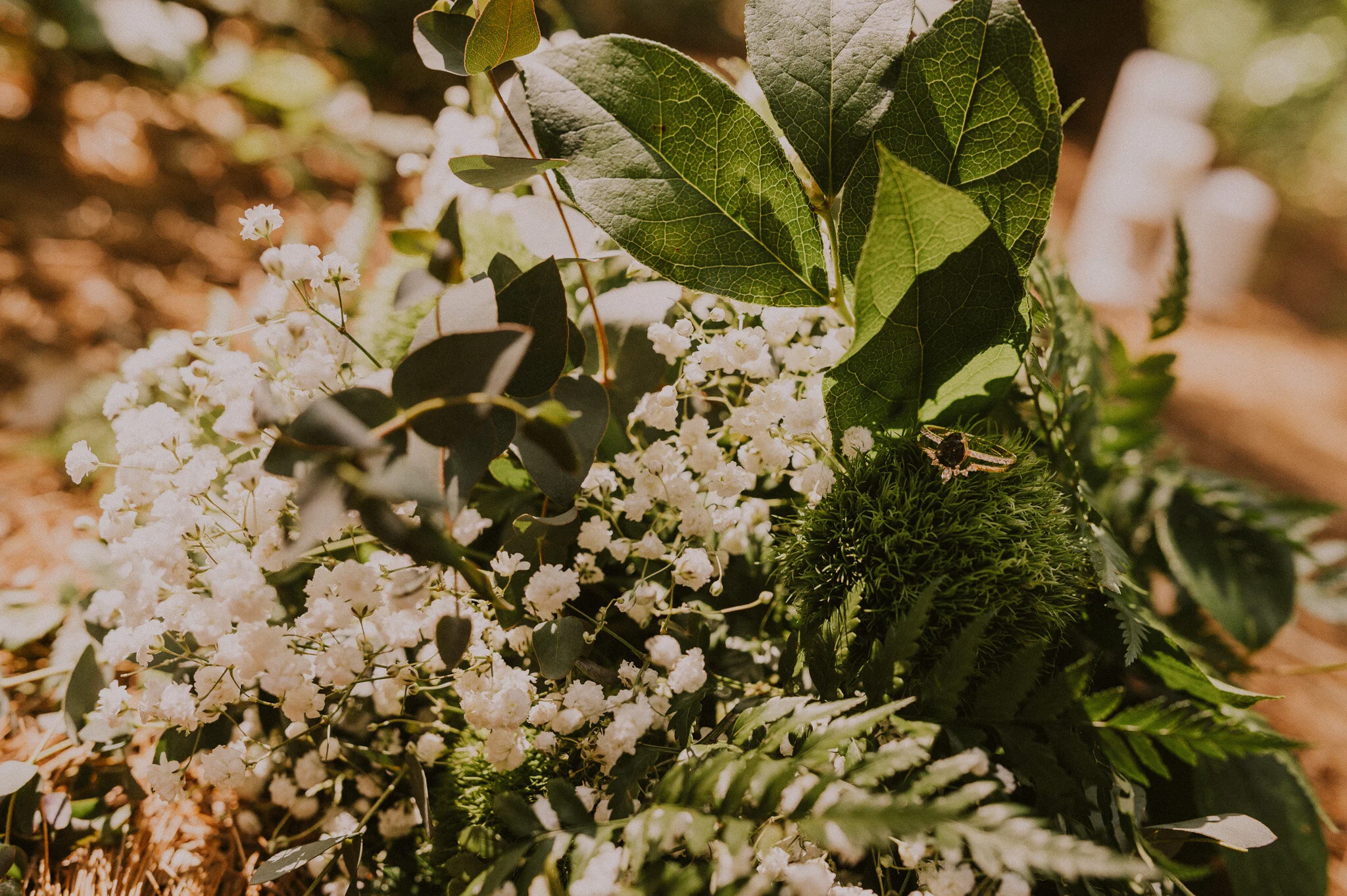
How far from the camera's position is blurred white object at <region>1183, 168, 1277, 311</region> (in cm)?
236

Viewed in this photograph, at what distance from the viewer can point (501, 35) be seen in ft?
1.44

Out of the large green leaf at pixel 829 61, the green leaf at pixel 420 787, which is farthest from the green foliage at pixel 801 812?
the large green leaf at pixel 829 61

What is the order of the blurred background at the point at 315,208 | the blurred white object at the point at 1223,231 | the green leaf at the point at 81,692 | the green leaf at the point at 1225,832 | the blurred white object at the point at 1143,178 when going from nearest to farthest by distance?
the green leaf at the point at 1225,832 < the green leaf at the point at 81,692 < the blurred background at the point at 315,208 < the blurred white object at the point at 1143,178 < the blurred white object at the point at 1223,231

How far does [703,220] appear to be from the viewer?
505 mm

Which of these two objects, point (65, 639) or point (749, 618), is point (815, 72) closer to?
point (749, 618)

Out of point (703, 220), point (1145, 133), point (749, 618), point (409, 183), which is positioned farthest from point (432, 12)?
point (1145, 133)

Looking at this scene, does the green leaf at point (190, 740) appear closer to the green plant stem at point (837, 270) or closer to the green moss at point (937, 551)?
the green moss at point (937, 551)

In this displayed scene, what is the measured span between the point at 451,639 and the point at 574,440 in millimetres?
132

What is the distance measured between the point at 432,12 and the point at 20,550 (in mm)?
801

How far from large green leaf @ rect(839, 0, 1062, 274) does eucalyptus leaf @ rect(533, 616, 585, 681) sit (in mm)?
302

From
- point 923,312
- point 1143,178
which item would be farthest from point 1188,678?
point 1143,178

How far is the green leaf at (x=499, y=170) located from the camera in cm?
45

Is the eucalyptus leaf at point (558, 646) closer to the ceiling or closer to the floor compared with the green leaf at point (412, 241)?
closer to the floor

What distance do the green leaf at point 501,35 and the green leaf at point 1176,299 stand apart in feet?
2.09
